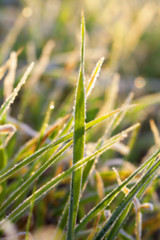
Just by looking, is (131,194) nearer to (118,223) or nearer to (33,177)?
(118,223)

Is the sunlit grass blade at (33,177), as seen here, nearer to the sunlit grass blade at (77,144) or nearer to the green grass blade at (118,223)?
the sunlit grass blade at (77,144)

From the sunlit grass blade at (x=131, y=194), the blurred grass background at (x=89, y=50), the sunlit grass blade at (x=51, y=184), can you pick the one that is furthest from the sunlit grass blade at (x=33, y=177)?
the blurred grass background at (x=89, y=50)

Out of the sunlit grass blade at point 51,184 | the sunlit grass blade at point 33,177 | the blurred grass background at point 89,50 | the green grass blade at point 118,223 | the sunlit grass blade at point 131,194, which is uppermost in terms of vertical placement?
the blurred grass background at point 89,50

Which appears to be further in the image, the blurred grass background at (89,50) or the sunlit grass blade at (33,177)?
the blurred grass background at (89,50)

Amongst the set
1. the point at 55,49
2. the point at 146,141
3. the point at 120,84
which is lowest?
the point at 146,141

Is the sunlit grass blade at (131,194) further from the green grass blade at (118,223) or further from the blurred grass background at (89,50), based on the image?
the blurred grass background at (89,50)

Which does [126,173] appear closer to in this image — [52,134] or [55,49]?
[52,134]

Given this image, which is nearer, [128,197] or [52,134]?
[128,197]

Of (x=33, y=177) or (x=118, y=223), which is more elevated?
(x=33, y=177)

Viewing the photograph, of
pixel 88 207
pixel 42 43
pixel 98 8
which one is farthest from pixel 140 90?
pixel 88 207

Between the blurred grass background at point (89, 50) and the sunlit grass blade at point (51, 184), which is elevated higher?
the blurred grass background at point (89, 50)

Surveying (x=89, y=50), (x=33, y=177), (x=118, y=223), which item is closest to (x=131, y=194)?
(x=118, y=223)
